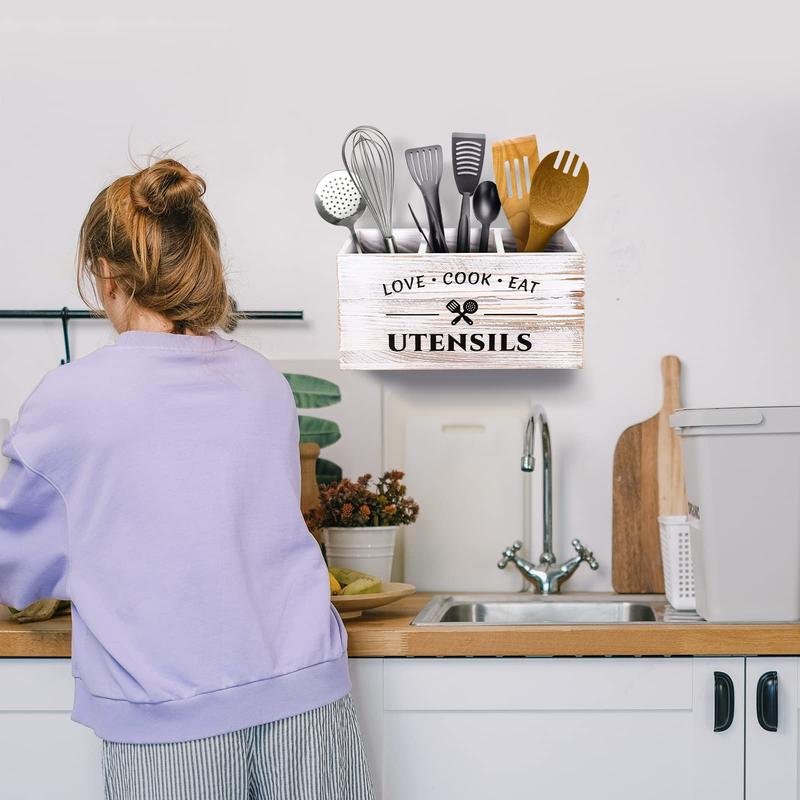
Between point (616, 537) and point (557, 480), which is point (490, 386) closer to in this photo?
point (557, 480)

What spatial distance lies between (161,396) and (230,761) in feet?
1.28

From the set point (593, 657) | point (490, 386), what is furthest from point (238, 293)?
point (593, 657)

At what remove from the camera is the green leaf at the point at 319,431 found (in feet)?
6.36

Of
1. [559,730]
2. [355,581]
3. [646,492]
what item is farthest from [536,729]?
[646,492]

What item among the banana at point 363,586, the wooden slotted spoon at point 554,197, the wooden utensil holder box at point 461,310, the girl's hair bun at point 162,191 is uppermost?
the wooden slotted spoon at point 554,197

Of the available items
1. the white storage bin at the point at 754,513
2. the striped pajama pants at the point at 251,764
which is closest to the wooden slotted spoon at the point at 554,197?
the white storage bin at the point at 754,513

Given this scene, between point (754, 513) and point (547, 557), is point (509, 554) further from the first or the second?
point (754, 513)

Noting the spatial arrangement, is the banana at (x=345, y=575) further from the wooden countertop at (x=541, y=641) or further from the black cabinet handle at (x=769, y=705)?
the black cabinet handle at (x=769, y=705)

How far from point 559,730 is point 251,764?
0.48 meters

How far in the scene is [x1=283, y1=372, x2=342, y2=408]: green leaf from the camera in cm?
195

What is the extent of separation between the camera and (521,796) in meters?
1.43

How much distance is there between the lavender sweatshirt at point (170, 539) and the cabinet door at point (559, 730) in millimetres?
314

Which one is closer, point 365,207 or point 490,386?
point 365,207

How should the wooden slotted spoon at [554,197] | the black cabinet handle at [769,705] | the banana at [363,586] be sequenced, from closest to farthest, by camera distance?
the black cabinet handle at [769,705]
the banana at [363,586]
the wooden slotted spoon at [554,197]
